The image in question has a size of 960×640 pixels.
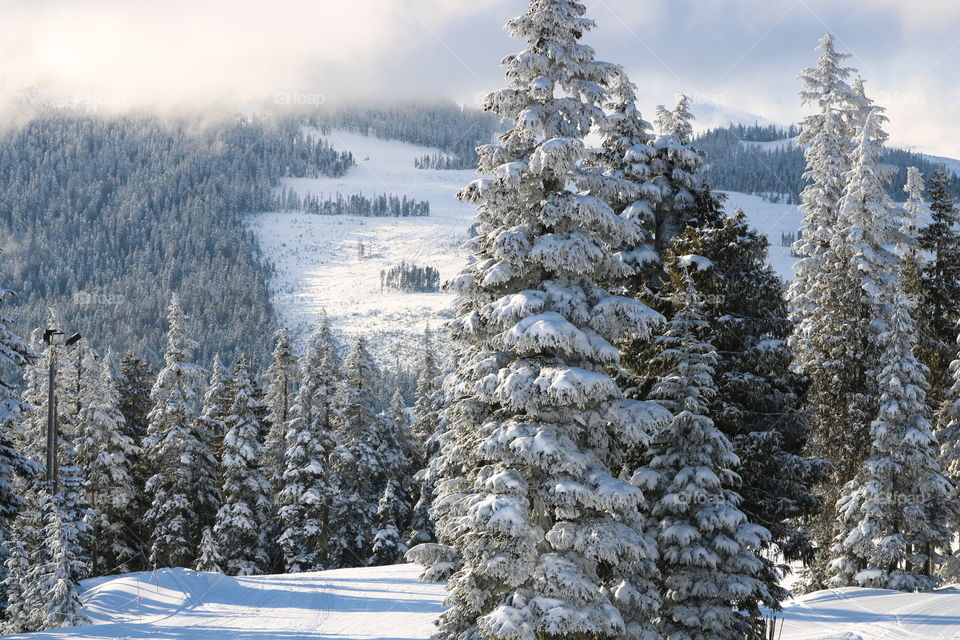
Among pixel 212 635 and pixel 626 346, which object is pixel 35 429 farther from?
pixel 626 346

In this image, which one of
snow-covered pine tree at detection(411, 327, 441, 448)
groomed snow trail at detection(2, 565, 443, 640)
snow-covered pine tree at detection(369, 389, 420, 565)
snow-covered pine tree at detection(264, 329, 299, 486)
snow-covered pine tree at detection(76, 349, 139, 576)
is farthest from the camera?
snow-covered pine tree at detection(411, 327, 441, 448)

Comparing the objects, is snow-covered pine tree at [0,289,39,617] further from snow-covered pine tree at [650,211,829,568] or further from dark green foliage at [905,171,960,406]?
dark green foliage at [905,171,960,406]

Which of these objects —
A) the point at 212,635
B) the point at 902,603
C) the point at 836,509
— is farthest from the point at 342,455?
the point at 902,603

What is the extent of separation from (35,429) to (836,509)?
1520 inches

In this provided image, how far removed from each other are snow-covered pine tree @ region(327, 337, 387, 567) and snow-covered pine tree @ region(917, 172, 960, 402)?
2955 centimetres

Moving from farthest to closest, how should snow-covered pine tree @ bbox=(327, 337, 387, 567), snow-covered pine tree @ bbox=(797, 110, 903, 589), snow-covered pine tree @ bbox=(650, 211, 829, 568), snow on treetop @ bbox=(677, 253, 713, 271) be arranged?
snow-covered pine tree @ bbox=(327, 337, 387, 567) → snow-covered pine tree @ bbox=(797, 110, 903, 589) → snow-covered pine tree @ bbox=(650, 211, 829, 568) → snow on treetop @ bbox=(677, 253, 713, 271)

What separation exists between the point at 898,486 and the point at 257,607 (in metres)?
22.7

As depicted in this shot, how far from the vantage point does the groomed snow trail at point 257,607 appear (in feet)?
72.8

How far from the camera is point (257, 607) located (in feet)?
86.3

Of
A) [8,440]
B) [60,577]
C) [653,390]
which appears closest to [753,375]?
[653,390]

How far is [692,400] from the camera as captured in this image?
15.8m

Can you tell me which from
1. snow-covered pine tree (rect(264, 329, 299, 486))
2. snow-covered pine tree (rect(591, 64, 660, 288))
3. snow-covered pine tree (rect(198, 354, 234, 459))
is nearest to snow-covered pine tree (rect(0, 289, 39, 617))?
snow-covered pine tree (rect(591, 64, 660, 288))

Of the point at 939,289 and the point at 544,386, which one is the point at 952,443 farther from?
the point at 544,386

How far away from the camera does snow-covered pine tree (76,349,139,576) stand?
41.2 metres
